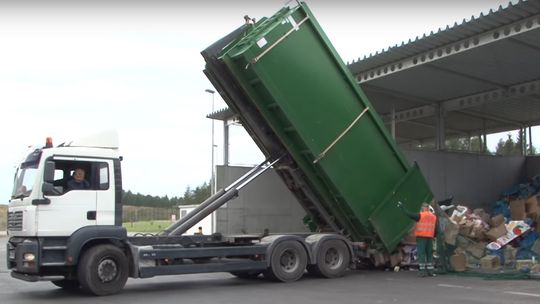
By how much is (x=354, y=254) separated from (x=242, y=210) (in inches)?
156

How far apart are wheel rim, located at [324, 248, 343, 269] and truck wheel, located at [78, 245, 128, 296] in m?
4.19

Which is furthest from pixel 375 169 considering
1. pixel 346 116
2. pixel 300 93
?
pixel 300 93

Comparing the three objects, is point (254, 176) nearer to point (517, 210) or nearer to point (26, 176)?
point (26, 176)

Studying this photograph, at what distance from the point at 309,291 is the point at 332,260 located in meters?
2.11

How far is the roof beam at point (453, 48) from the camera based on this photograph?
38.0 ft

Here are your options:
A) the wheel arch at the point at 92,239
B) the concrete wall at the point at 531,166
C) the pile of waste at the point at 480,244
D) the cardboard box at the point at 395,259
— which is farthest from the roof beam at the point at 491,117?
the wheel arch at the point at 92,239

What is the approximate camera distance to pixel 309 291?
10.2 m

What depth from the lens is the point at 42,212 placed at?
9.38 meters

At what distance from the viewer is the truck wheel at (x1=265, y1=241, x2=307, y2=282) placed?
11.4 metres

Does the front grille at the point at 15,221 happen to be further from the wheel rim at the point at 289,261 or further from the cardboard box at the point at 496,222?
the cardboard box at the point at 496,222

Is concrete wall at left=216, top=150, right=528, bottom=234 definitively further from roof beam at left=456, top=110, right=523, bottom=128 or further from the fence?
the fence

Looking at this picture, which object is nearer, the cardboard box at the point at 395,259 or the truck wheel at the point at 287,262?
the truck wheel at the point at 287,262

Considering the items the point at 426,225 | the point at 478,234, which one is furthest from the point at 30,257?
the point at 478,234

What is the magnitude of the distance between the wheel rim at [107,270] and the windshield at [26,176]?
5.36 ft
